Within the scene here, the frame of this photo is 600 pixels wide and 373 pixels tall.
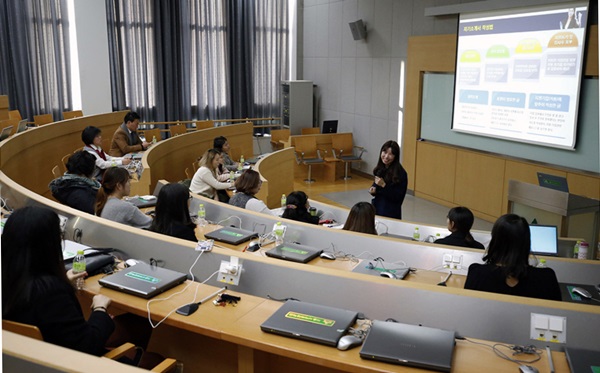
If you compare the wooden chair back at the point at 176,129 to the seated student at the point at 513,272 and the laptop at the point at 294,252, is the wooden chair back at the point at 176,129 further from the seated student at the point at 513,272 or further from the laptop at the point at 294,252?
→ the seated student at the point at 513,272

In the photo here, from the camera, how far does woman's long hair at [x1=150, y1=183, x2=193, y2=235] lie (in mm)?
3770

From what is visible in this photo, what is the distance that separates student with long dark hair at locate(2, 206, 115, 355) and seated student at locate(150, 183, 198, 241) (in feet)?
4.68

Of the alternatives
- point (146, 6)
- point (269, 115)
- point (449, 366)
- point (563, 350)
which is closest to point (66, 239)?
point (449, 366)

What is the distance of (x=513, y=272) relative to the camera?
2.87 metres

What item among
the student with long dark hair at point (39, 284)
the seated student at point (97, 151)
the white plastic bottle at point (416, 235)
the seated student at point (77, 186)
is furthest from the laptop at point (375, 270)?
the seated student at point (97, 151)

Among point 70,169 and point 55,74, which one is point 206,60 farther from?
point 70,169

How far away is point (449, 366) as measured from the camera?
2.11 meters

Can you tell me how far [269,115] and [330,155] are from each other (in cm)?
270

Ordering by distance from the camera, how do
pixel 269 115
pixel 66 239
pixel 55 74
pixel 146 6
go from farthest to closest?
1. pixel 269 115
2. pixel 146 6
3. pixel 55 74
4. pixel 66 239

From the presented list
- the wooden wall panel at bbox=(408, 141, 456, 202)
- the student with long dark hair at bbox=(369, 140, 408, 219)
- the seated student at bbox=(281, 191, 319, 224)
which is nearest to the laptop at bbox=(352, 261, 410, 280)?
the seated student at bbox=(281, 191, 319, 224)

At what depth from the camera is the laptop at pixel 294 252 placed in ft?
12.1

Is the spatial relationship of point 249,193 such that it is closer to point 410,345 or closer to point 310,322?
point 310,322

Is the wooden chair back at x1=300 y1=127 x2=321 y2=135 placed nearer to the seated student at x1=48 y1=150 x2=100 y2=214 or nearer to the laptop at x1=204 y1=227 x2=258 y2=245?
the seated student at x1=48 y1=150 x2=100 y2=214

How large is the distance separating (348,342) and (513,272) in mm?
1120
